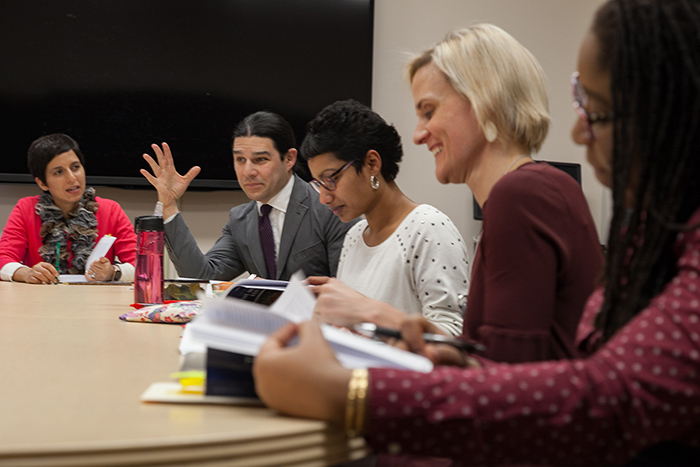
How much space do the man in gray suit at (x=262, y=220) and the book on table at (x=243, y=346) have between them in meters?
1.72

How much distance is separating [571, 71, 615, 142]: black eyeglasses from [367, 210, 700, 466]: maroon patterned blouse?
17 centimetres

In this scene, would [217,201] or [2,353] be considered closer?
[2,353]

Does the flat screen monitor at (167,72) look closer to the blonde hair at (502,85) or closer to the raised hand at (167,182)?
the raised hand at (167,182)

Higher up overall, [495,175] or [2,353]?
[495,175]

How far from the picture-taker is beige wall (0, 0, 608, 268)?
153 inches

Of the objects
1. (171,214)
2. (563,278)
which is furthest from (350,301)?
(171,214)

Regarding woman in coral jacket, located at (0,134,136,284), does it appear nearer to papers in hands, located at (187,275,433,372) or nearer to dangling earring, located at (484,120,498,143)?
dangling earring, located at (484,120,498,143)

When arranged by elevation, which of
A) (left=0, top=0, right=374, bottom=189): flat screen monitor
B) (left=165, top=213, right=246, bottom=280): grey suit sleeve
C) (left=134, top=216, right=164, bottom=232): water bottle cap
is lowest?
(left=165, top=213, right=246, bottom=280): grey suit sleeve

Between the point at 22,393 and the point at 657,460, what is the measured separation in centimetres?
77

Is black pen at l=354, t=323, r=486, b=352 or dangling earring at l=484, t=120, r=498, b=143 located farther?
dangling earring at l=484, t=120, r=498, b=143

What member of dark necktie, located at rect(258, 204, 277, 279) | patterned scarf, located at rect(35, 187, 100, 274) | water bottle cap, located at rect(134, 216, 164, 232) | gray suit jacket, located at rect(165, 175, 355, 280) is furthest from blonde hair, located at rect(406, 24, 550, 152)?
patterned scarf, located at rect(35, 187, 100, 274)

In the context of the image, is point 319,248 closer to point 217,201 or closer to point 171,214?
point 171,214

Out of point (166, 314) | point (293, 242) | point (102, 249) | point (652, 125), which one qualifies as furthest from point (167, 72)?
point (652, 125)

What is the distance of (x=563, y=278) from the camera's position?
0.97 metres
